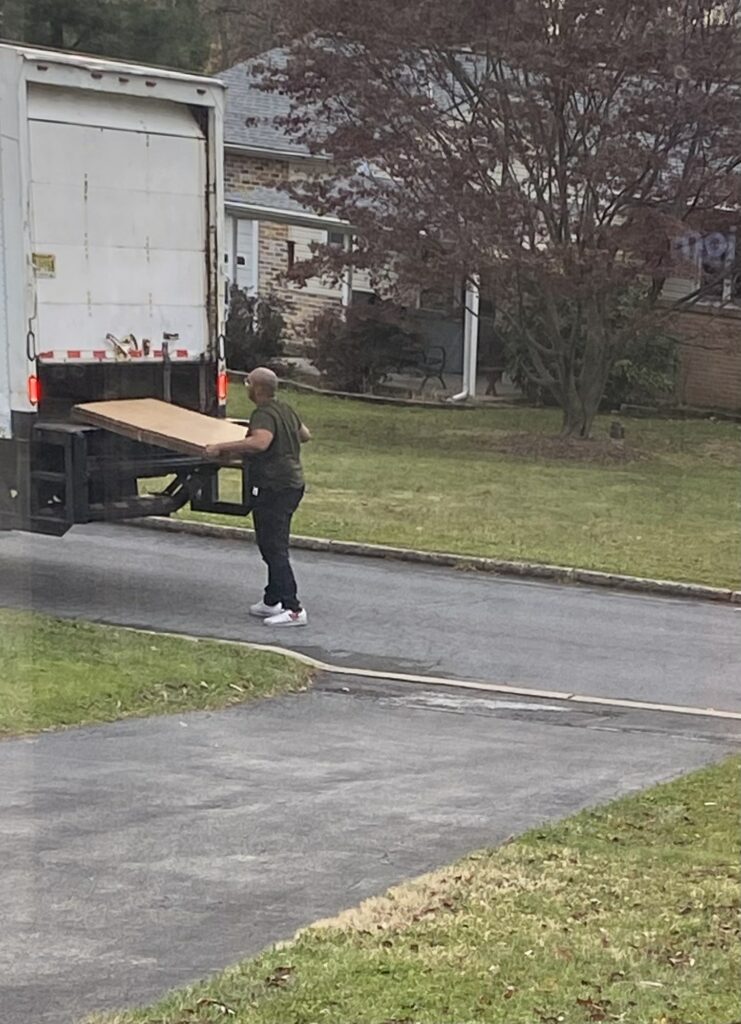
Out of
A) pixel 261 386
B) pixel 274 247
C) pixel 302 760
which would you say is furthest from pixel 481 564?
pixel 274 247

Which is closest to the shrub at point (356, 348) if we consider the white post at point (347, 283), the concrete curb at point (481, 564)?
the white post at point (347, 283)

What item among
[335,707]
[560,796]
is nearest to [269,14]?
[335,707]

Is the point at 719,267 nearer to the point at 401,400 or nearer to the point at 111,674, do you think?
the point at 401,400

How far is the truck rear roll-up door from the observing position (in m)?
10.2

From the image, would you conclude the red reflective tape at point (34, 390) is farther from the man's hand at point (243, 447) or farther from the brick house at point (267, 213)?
the brick house at point (267, 213)

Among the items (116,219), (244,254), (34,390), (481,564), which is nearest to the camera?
(34,390)

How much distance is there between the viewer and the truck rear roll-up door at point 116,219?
10219 mm

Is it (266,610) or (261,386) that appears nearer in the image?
(261,386)

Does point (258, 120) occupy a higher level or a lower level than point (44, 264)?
higher

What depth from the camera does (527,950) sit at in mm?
4469

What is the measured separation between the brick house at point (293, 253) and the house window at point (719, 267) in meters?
0.03

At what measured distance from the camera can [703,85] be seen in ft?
59.5

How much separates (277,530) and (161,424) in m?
1.02

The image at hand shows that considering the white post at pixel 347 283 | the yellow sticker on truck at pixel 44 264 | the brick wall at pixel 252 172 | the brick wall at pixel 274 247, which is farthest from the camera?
the brick wall at pixel 252 172
